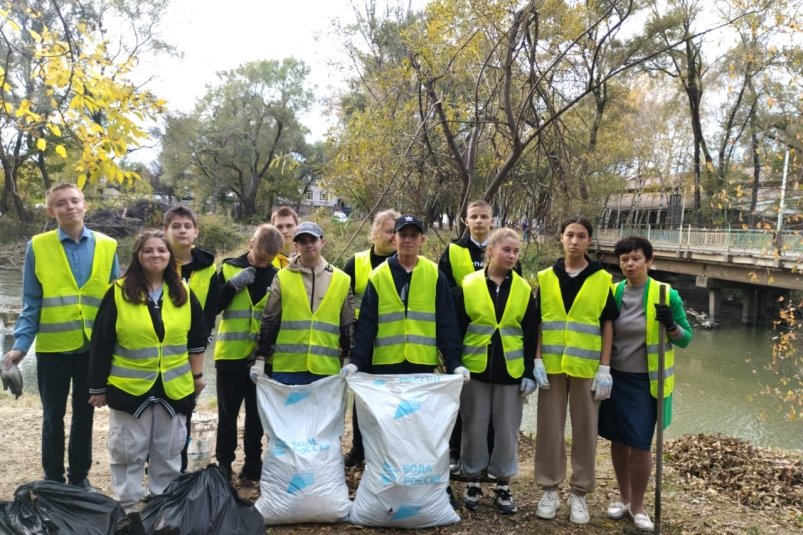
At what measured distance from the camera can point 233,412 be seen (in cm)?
340

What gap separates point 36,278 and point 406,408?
79.2 inches

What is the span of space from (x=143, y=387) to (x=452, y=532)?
65.8 inches

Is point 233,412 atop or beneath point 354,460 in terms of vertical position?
atop

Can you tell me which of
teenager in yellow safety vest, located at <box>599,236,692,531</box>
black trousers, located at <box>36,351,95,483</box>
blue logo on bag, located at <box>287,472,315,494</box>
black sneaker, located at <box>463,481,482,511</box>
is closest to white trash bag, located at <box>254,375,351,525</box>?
blue logo on bag, located at <box>287,472,315,494</box>

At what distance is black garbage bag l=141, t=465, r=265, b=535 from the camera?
2.23m

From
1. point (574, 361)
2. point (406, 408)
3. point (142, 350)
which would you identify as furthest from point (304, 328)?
point (574, 361)

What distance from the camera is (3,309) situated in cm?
1391

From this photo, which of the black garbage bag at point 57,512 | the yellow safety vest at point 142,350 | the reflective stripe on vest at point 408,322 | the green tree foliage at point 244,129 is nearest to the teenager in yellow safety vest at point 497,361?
the reflective stripe on vest at point 408,322

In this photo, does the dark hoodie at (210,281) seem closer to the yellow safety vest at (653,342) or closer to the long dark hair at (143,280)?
the long dark hair at (143,280)

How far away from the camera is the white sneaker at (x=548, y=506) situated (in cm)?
318

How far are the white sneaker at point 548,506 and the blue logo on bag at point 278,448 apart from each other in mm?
1449

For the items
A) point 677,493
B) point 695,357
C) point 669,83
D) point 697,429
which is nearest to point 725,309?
point 695,357

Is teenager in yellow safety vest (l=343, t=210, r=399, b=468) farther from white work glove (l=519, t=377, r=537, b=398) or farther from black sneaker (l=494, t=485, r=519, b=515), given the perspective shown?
white work glove (l=519, t=377, r=537, b=398)

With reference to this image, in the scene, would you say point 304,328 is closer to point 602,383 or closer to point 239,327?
point 239,327
